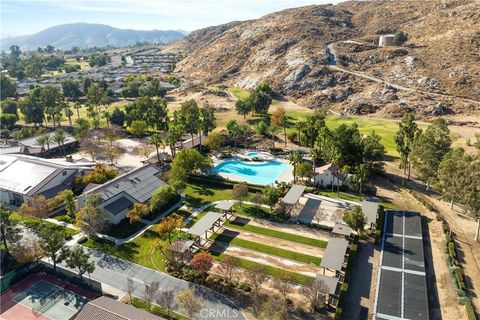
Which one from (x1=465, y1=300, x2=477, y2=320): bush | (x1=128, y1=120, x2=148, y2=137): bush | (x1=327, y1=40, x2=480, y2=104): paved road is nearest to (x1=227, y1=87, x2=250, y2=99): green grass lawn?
(x1=327, y1=40, x2=480, y2=104): paved road

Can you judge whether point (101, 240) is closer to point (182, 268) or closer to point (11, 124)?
point (182, 268)

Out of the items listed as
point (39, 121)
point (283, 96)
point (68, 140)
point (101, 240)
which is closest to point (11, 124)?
point (39, 121)

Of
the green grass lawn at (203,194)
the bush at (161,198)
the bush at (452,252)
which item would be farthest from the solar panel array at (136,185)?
the bush at (452,252)

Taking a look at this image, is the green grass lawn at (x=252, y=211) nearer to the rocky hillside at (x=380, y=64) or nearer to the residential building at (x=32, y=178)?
the residential building at (x=32, y=178)

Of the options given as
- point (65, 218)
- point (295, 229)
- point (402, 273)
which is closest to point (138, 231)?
point (65, 218)

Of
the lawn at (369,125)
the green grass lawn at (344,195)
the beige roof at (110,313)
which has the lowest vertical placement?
the green grass lawn at (344,195)

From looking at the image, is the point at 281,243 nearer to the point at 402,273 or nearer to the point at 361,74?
the point at 402,273
